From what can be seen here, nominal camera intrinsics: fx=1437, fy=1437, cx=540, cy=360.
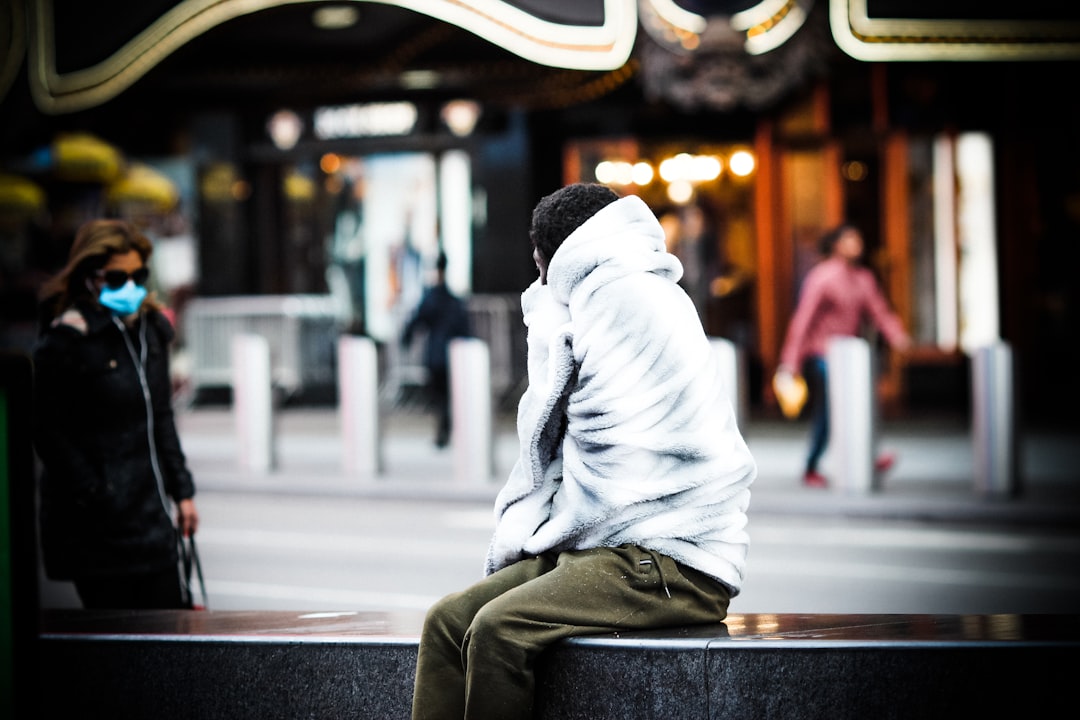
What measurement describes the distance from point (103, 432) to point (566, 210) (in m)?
2.05

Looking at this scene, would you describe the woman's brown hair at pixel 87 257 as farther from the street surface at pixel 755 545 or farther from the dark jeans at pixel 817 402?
the dark jeans at pixel 817 402

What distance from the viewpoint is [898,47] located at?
16.2 ft

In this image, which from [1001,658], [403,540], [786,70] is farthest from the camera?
[786,70]

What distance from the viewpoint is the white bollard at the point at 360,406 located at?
1257cm

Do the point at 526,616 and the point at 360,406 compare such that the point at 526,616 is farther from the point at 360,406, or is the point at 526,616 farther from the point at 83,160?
the point at 83,160

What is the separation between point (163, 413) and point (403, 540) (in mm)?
4971

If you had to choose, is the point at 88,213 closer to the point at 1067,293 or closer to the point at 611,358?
the point at 1067,293

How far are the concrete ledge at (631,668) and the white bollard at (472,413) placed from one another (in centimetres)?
755

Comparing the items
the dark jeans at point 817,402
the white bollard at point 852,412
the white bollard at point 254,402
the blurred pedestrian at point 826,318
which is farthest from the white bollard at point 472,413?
the white bollard at point 852,412

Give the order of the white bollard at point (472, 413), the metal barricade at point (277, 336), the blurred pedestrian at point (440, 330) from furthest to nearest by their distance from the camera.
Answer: the metal barricade at point (277, 336)
the blurred pedestrian at point (440, 330)
the white bollard at point (472, 413)

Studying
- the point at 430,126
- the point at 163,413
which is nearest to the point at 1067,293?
the point at 430,126

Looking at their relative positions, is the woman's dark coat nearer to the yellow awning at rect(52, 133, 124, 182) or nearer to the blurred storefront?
the blurred storefront

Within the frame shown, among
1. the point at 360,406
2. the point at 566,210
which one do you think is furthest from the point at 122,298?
the point at 360,406

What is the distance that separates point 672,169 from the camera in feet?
61.3
